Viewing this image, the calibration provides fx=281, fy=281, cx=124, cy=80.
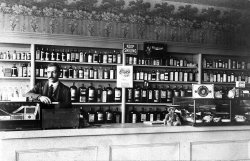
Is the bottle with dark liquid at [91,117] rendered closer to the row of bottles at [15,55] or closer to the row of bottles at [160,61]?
the row of bottles at [160,61]

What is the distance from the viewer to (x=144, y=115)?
5.42 metres

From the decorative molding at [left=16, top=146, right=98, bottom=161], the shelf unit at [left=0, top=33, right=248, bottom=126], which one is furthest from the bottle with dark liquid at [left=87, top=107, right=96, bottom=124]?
the decorative molding at [left=16, top=146, right=98, bottom=161]

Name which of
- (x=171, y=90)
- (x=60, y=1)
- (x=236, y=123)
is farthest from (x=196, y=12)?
(x=236, y=123)

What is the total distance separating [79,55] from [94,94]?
2.49 feet

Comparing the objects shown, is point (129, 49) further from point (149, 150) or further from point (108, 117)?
point (149, 150)

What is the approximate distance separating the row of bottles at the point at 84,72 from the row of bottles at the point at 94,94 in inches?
8.3

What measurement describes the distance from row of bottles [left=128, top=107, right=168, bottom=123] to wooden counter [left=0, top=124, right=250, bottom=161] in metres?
2.40

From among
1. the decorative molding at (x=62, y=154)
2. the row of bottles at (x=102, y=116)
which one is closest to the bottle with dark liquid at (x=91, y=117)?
the row of bottles at (x=102, y=116)

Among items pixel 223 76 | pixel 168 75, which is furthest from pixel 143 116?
pixel 223 76

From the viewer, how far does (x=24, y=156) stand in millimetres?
2482

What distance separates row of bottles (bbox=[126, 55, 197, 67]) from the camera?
5320 millimetres

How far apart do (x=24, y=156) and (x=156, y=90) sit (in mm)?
3379

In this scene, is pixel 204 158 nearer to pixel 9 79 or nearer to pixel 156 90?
pixel 156 90

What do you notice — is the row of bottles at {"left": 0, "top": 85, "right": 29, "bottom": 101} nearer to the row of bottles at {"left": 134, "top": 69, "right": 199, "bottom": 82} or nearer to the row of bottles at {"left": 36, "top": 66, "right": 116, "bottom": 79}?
the row of bottles at {"left": 36, "top": 66, "right": 116, "bottom": 79}
